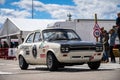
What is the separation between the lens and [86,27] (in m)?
31.3

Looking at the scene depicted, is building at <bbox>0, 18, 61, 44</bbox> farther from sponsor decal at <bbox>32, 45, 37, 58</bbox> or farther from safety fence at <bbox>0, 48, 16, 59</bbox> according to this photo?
sponsor decal at <bbox>32, 45, 37, 58</bbox>

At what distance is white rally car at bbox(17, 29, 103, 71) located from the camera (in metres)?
12.7

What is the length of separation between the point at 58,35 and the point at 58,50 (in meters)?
1.33

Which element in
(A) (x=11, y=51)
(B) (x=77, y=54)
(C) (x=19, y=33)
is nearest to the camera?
(B) (x=77, y=54)

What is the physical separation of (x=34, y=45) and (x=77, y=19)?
17363mm

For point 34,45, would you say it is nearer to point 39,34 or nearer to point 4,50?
point 39,34

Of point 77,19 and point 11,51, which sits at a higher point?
point 77,19

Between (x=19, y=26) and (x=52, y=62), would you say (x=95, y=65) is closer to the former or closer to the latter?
(x=52, y=62)

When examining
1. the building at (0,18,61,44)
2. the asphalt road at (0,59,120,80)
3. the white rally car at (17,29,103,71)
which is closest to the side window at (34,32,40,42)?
the white rally car at (17,29,103,71)

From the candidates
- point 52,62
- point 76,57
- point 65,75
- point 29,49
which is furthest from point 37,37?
point 65,75

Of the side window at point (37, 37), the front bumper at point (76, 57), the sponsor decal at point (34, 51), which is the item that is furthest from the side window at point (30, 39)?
the front bumper at point (76, 57)

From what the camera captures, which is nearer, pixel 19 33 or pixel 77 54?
pixel 77 54

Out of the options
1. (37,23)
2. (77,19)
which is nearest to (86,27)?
(77,19)

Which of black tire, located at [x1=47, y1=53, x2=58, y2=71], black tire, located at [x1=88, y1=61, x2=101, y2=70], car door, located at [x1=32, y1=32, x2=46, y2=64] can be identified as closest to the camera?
black tire, located at [x1=47, y1=53, x2=58, y2=71]
